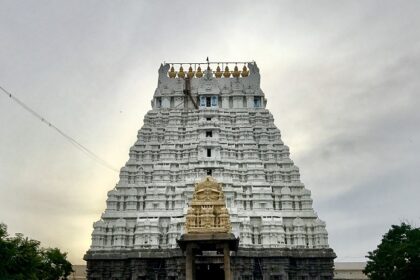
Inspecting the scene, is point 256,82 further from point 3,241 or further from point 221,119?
point 3,241

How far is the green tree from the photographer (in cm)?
3366

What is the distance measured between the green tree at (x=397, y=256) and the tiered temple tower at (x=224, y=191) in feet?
23.2

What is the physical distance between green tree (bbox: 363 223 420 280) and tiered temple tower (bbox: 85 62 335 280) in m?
7.08

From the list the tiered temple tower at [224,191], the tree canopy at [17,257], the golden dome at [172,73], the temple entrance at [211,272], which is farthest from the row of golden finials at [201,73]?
the tree canopy at [17,257]

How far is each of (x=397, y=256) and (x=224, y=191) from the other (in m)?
17.8

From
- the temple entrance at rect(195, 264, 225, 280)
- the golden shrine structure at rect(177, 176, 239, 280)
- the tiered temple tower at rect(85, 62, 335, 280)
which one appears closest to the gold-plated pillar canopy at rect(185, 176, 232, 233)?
the golden shrine structure at rect(177, 176, 239, 280)

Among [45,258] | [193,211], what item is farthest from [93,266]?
[193,211]

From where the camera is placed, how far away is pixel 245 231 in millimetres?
45438

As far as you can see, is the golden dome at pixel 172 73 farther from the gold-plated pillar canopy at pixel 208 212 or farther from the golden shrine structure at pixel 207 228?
the golden shrine structure at pixel 207 228

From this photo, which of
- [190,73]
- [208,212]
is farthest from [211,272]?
[190,73]

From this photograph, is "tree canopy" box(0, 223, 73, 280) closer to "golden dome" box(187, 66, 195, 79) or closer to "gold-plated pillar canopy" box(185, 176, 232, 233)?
"gold-plated pillar canopy" box(185, 176, 232, 233)

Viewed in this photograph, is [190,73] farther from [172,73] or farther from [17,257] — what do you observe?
[17,257]

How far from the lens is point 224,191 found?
47.9m

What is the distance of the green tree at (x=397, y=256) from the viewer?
3366 centimetres
